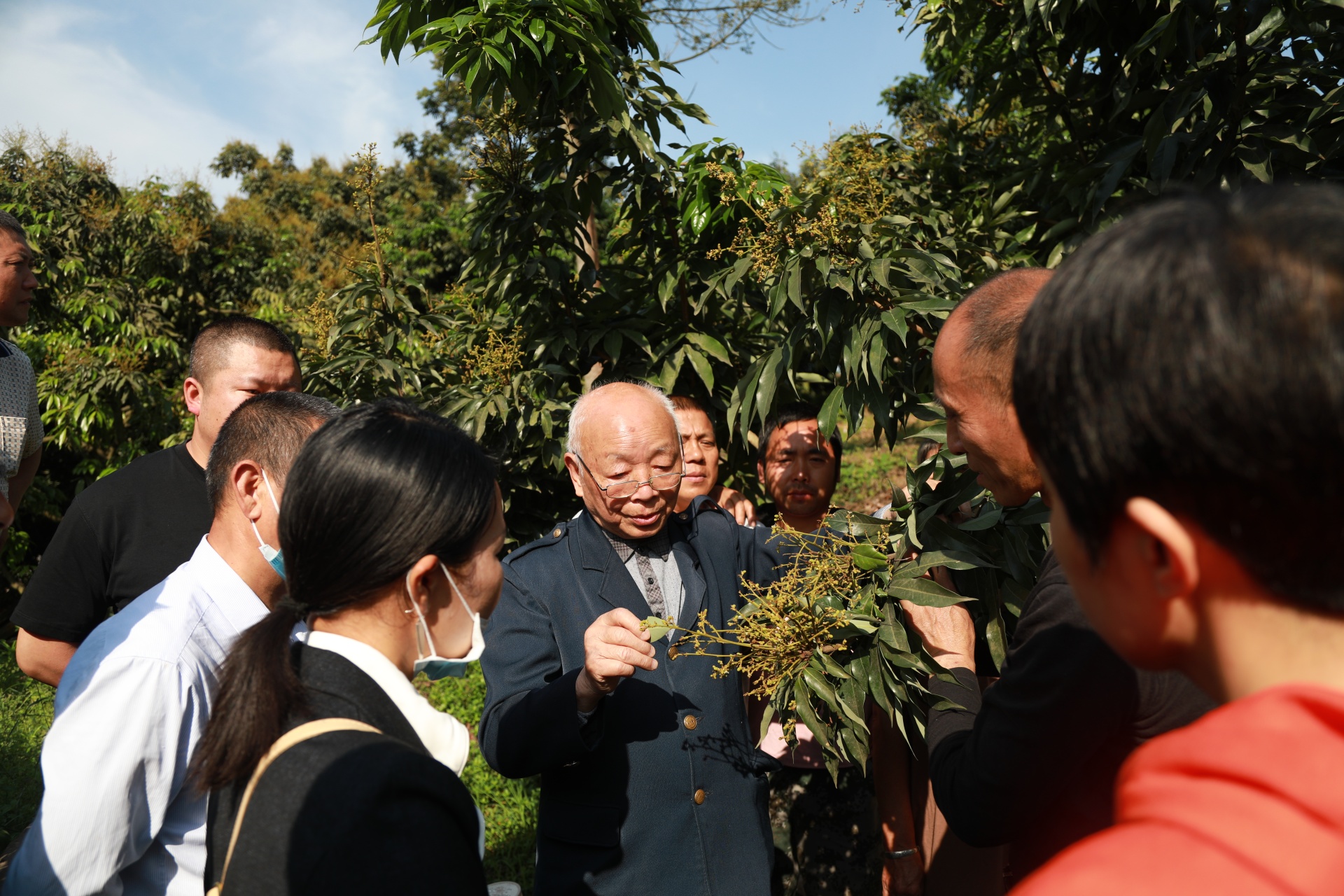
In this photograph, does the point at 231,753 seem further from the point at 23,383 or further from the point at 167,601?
the point at 23,383

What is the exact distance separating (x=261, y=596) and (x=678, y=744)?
3.68 ft

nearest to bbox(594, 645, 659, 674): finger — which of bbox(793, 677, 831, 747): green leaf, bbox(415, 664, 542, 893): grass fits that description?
bbox(793, 677, 831, 747): green leaf

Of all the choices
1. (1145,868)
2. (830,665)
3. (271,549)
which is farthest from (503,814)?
(1145,868)

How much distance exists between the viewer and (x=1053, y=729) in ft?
4.90

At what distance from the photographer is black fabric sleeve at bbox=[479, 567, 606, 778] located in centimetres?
205

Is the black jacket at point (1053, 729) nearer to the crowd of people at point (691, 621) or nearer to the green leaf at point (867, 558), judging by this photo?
the crowd of people at point (691, 621)

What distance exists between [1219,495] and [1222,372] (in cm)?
11

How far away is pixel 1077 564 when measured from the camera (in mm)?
888

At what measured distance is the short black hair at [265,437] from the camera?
2.06m

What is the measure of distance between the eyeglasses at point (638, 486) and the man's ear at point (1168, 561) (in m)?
1.82

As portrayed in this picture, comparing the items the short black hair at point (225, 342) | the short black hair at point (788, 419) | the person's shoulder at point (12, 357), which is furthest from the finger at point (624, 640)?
the person's shoulder at point (12, 357)

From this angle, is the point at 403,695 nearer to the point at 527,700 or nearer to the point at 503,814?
the point at 527,700

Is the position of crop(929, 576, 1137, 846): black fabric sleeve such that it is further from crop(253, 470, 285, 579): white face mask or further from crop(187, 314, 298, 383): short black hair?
crop(187, 314, 298, 383): short black hair

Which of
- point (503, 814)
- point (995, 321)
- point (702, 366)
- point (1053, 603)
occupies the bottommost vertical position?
point (503, 814)
